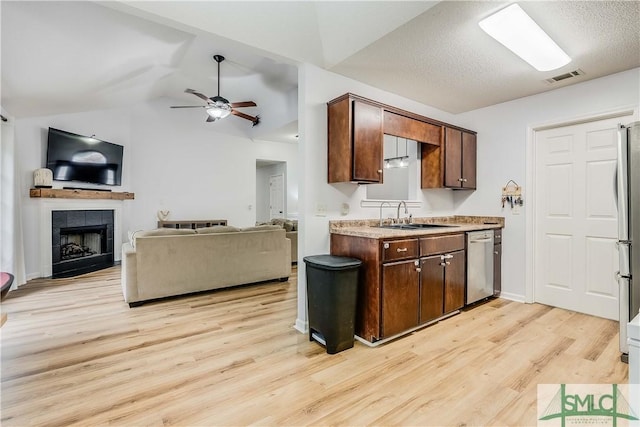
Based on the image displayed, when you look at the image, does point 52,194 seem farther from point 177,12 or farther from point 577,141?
point 577,141

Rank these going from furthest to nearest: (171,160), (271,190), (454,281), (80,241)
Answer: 1. (271,190)
2. (171,160)
3. (80,241)
4. (454,281)

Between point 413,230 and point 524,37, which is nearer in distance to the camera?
point 524,37

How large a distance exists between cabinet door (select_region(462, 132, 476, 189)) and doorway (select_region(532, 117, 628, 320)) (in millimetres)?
683

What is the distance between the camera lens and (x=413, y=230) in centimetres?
283

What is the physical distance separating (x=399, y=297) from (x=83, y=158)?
583 centimetres

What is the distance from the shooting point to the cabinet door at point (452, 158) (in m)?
3.70

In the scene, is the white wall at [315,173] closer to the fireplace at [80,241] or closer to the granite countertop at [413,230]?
the granite countertop at [413,230]

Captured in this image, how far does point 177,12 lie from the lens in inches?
83.0

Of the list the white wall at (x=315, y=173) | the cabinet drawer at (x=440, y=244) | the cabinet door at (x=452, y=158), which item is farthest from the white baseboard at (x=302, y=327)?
the cabinet door at (x=452, y=158)

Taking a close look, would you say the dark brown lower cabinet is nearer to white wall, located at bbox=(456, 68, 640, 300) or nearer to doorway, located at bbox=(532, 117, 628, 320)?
white wall, located at bbox=(456, 68, 640, 300)

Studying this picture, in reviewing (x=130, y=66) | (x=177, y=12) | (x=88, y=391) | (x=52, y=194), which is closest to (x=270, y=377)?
(x=88, y=391)

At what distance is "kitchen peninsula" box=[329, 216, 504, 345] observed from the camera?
2.45 m

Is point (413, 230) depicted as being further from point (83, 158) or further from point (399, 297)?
point (83, 158)

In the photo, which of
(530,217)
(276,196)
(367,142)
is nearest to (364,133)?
(367,142)
